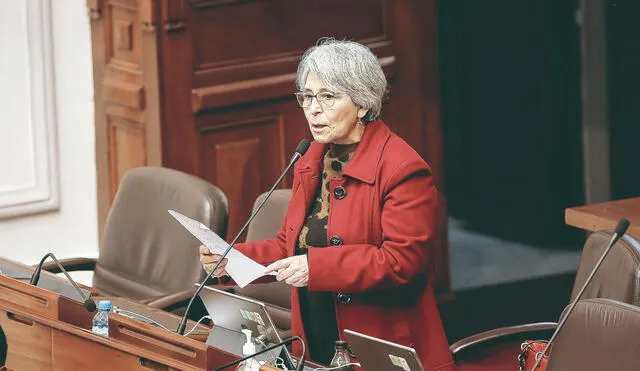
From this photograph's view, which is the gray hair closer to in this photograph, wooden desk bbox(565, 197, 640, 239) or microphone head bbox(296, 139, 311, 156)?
microphone head bbox(296, 139, 311, 156)

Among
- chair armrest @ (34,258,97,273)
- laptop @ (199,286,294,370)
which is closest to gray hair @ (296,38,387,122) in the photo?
laptop @ (199,286,294,370)

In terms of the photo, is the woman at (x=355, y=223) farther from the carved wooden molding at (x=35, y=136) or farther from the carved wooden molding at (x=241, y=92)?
the carved wooden molding at (x=35, y=136)

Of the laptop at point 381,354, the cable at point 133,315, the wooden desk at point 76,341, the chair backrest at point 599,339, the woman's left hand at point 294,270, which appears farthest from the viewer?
the cable at point 133,315

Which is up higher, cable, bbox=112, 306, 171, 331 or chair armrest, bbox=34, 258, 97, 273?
cable, bbox=112, 306, 171, 331

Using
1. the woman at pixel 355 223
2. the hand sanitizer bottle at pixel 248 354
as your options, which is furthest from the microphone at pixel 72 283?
the hand sanitizer bottle at pixel 248 354

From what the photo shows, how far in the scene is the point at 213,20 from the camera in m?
5.71

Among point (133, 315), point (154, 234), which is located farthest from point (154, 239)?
point (133, 315)

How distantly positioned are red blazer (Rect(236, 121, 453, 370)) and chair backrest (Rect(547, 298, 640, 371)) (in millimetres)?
424

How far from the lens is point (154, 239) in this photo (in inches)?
189

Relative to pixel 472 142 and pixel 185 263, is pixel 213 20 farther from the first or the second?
pixel 472 142

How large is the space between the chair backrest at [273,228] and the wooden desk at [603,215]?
106cm

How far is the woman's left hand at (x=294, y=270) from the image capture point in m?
3.42

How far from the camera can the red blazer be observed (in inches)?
135

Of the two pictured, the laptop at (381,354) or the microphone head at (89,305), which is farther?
the microphone head at (89,305)
